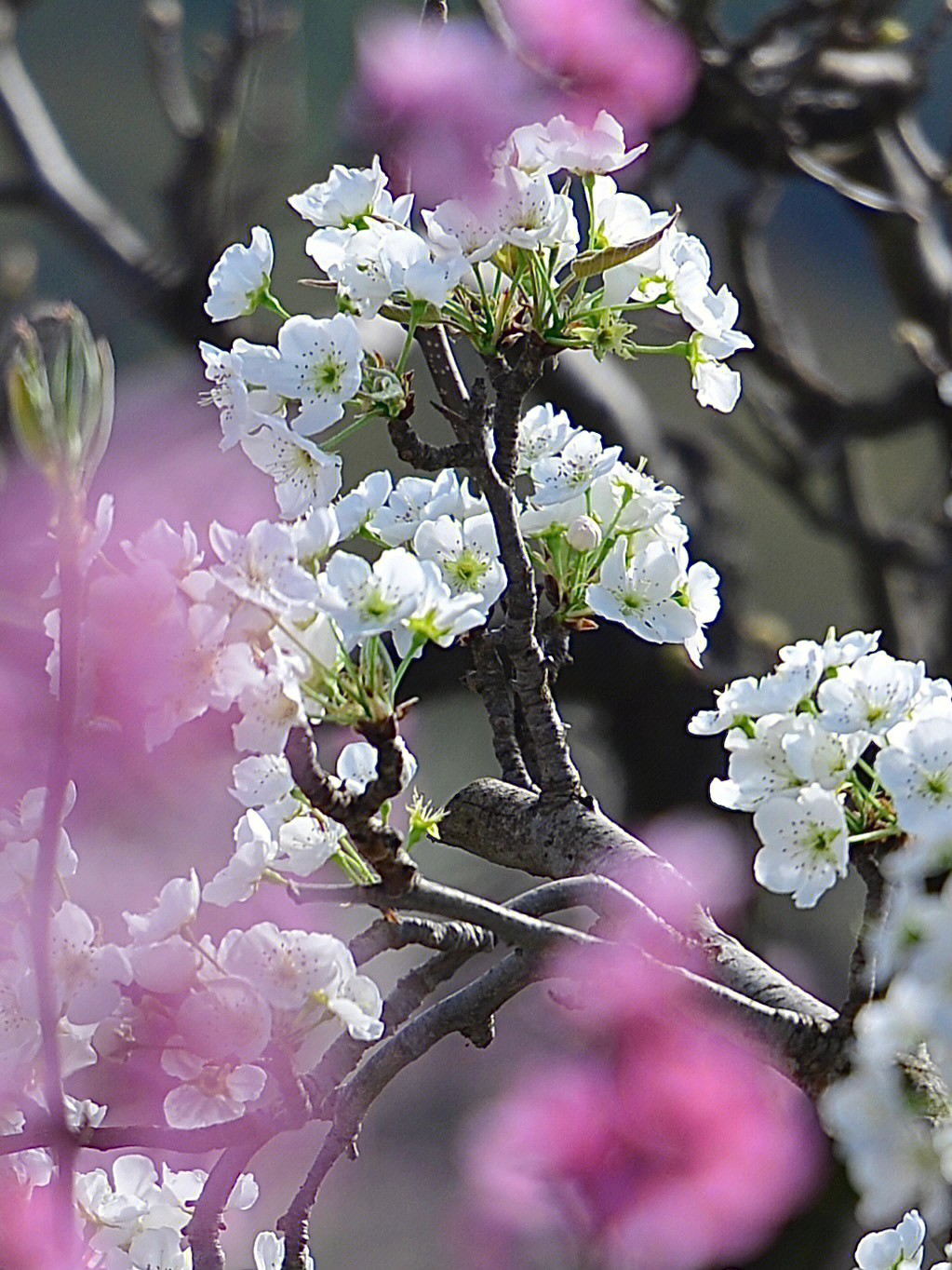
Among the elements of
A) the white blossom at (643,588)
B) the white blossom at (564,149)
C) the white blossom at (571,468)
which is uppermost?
the white blossom at (564,149)

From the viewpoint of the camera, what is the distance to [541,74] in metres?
1.24

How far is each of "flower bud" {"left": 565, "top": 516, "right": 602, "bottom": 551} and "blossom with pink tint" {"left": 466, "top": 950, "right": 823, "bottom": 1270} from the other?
0.81 ft

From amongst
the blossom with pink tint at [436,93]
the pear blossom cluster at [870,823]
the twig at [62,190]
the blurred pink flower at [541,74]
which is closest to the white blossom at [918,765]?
the pear blossom cluster at [870,823]

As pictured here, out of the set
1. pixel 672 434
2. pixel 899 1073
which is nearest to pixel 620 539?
pixel 899 1073

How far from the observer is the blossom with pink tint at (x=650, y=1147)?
0.78 meters

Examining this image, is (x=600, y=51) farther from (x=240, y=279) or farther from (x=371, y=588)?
(x=371, y=588)

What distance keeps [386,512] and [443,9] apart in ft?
0.59

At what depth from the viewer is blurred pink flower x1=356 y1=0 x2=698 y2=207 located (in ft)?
3.78

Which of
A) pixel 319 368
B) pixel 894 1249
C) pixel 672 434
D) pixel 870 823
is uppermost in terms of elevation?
pixel 319 368

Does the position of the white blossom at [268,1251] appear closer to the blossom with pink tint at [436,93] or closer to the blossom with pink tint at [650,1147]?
the blossom with pink tint at [650,1147]

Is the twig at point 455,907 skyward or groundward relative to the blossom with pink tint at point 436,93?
skyward

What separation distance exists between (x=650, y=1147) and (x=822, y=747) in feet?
1.47

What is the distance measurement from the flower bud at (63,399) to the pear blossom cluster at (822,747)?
0.22 m

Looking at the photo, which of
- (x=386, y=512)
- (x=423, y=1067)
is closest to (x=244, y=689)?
(x=386, y=512)
